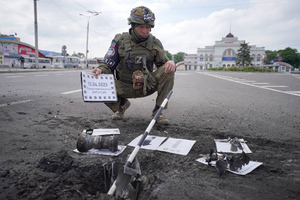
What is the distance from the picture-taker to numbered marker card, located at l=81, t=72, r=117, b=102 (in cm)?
257

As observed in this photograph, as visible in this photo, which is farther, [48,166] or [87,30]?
[87,30]

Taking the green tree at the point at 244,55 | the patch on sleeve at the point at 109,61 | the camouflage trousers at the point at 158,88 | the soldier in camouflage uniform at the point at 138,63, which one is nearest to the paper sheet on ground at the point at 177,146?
the soldier in camouflage uniform at the point at 138,63

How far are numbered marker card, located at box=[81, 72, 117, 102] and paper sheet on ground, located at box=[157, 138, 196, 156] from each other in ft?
3.09

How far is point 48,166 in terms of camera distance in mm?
1661

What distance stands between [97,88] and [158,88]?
88 cm

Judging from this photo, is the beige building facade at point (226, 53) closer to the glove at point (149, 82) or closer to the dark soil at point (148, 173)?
the glove at point (149, 82)

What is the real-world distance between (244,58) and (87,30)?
145ft

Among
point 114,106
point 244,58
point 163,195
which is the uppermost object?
point 244,58

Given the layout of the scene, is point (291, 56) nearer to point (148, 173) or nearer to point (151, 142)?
point (151, 142)

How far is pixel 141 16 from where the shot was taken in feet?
9.25

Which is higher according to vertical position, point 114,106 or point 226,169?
point 114,106

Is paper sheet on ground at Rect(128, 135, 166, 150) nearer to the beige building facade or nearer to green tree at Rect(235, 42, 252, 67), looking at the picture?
green tree at Rect(235, 42, 252, 67)

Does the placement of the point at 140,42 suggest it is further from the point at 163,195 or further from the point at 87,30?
the point at 87,30

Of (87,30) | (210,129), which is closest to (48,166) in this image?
(210,129)
